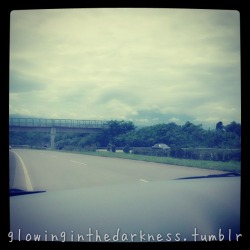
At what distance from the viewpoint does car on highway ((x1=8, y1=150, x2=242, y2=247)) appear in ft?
8.02

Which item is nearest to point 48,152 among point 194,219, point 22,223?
point 22,223

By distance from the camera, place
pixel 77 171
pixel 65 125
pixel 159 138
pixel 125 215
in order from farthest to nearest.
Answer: pixel 77 171, pixel 159 138, pixel 65 125, pixel 125 215

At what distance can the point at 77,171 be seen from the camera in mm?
3238

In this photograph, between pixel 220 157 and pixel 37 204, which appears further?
pixel 220 157

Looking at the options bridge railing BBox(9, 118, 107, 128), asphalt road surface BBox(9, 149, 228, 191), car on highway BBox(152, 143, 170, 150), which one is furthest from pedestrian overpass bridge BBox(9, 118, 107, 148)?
car on highway BBox(152, 143, 170, 150)

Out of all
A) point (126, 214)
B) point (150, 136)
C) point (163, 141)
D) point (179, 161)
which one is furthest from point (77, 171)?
point (179, 161)

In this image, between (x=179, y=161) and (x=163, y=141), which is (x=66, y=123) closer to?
(x=163, y=141)

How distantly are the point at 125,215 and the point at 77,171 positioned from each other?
996mm

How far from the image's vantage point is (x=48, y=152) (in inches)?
121

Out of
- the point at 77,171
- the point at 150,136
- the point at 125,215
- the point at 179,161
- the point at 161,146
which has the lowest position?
the point at 125,215
